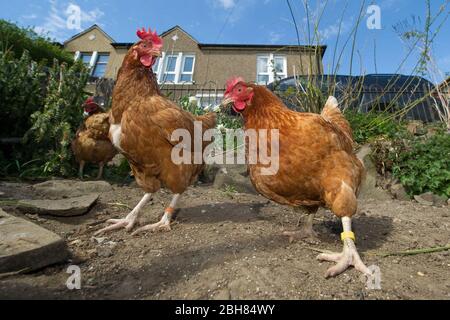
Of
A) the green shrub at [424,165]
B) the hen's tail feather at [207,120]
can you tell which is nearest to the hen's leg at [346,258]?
the hen's tail feather at [207,120]

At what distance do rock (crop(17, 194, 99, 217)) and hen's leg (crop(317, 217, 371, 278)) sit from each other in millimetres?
2146

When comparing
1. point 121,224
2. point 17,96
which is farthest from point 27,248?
point 17,96

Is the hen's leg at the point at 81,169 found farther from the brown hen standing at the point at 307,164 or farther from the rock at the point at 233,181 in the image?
the brown hen standing at the point at 307,164

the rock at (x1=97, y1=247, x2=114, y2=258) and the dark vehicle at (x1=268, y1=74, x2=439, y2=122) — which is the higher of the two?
the dark vehicle at (x1=268, y1=74, x2=439, y2=122)

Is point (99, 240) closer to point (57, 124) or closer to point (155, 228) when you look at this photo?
point (155, 228)

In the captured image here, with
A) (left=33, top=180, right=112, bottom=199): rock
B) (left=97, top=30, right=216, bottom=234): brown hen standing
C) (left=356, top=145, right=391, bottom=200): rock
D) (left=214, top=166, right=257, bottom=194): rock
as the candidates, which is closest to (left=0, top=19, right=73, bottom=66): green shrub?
(left=33, top=180, right=112, bottom=199): rock

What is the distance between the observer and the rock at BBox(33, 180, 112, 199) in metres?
3.36

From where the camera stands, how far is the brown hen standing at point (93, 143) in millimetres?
4188

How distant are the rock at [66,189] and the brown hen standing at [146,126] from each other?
43.3 inches

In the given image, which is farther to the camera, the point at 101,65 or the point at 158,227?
the point at 101,65

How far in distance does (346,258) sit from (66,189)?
3.02 metres

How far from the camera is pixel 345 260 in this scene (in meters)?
1.86

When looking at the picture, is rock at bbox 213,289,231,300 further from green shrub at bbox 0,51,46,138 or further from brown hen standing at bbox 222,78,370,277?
green shrub at bbox 0,51,46,138
